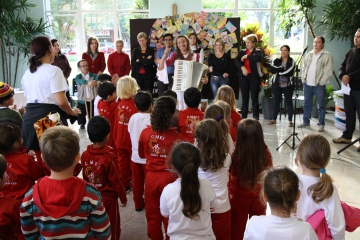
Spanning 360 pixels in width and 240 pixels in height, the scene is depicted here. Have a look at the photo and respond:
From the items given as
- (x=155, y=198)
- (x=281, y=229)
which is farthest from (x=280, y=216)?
(x=155, y=198)

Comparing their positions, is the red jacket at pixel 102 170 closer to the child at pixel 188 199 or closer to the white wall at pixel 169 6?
the child at pixel 188 199

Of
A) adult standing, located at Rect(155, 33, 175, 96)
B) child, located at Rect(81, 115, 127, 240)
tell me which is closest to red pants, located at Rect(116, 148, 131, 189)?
child, located at Rect(81, 115, 127, 240)

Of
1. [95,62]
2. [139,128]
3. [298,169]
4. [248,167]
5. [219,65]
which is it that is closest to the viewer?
[248,167]

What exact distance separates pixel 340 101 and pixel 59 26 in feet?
21.0

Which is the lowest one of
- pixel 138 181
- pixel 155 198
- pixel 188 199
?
pixel 138 181

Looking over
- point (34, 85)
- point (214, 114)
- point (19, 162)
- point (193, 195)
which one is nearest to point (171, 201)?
point (193, 195)

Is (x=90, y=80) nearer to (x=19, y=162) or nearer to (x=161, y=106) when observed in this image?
(x=161, y=106)

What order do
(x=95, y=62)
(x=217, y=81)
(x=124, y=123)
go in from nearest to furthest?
1. (x=124, y=123)
2. (x=95, y=62)
3. (x=217, y=81)

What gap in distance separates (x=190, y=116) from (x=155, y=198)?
0.94 meters

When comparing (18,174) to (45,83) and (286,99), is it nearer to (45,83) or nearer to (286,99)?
(45,83)

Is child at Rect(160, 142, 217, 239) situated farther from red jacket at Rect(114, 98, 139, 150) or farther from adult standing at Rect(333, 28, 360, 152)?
adult standing at Rect(333, 28, 360, 152)

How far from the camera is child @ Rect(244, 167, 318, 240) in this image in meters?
1.48

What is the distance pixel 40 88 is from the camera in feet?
9.06

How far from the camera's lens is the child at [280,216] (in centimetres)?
148
